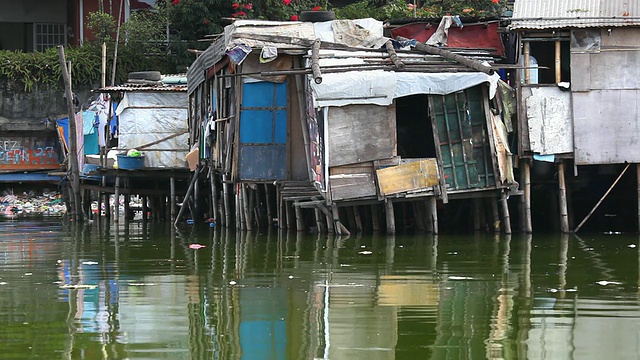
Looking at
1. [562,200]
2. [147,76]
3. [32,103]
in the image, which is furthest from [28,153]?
[562,200]

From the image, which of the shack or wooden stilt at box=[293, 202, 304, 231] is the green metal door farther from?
wooden stilt at box=[293, 202, 304, 231]

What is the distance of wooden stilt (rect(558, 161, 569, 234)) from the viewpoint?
62.1 feet

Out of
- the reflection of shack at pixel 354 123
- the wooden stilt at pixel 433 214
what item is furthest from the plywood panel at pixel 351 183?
the wooden stilt at pixel 433 214

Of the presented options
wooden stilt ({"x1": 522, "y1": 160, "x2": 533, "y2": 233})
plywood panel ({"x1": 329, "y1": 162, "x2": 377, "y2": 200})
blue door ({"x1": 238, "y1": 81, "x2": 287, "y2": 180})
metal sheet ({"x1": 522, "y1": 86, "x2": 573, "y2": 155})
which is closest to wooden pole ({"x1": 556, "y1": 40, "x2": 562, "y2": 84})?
metal sheet ({"x1": 522, "y1": 86, "x2": 573, "y2": 155})

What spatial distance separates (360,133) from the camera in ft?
60.6

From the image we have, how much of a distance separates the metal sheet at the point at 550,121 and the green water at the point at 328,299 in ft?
5.15

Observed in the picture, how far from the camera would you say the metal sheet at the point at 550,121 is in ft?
62.7

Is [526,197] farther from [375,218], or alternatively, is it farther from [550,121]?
[375,218]

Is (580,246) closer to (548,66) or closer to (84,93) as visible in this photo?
(548,66)

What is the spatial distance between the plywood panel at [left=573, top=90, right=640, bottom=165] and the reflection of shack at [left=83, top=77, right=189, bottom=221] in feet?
31.4

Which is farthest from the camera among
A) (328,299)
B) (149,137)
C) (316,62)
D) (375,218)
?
(149,137)

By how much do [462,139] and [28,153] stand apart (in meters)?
18.7

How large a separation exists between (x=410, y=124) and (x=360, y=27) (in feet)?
7.65

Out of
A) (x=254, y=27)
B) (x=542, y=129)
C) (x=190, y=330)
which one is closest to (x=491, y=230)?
(x=542, y=129)
